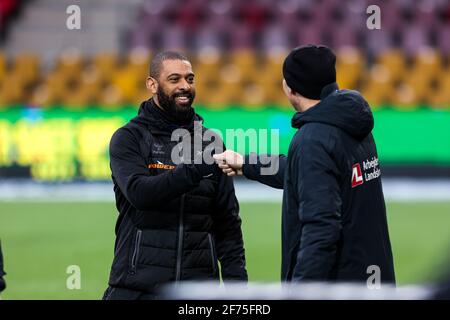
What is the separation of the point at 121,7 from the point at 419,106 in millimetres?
8190

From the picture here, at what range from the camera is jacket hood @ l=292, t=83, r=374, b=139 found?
4078mm

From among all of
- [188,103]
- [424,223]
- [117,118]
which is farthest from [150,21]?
[188,103]

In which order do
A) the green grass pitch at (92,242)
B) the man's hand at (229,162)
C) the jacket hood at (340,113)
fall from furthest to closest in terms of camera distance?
the green grass pitch at (92,242) → the man's hand at (229,162) → the jacket hood at (340,113)

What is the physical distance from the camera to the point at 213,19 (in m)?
21.4

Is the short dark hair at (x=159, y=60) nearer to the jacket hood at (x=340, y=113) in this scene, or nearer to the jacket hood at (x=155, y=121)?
the jacket hood at (x=155, y=121)

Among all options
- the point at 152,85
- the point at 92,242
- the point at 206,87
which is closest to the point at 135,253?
the point at 152,85

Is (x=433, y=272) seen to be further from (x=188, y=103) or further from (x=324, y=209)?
(x=188, y=103)

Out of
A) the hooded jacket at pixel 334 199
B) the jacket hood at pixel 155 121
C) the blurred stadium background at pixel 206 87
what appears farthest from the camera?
the blurred stadium background at pixel 206 87

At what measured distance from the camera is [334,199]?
3.92 metres

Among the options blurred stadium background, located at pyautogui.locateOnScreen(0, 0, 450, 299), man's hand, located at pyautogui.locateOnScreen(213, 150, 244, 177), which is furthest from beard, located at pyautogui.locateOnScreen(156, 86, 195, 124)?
blurred stadium background, located at pyautogui.locateOnScreen(0, 0, 450, 299)

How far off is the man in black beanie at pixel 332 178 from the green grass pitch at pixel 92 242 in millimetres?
3568

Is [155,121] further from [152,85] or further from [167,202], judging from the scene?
[167,202]

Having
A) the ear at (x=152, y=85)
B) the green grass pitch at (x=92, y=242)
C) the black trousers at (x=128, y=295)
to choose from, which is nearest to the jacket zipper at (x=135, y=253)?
the black trousers at (x=128, y=295)

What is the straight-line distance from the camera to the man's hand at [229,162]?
15.2 ft
